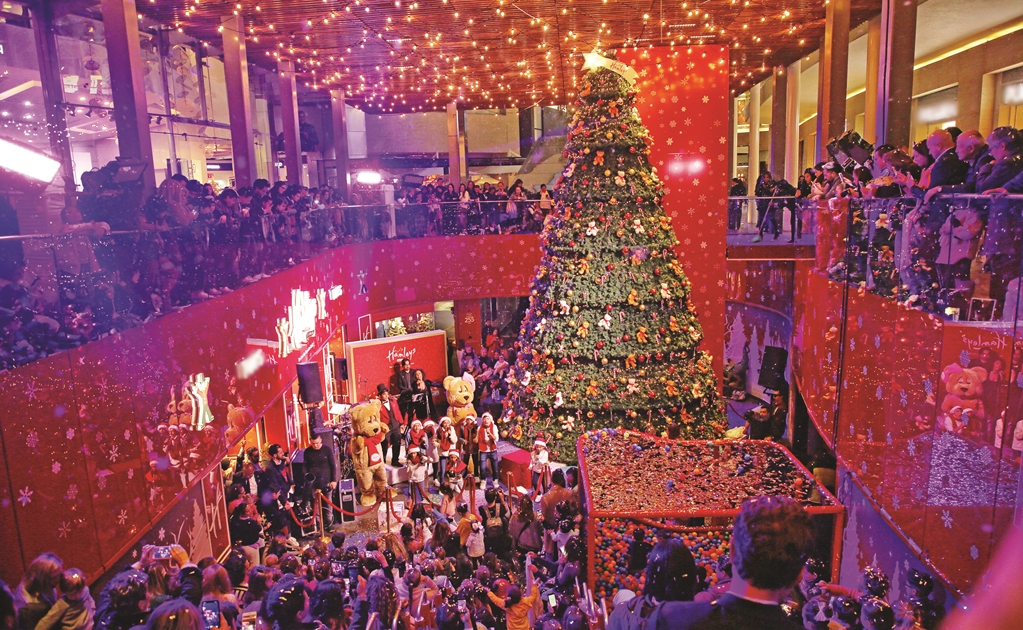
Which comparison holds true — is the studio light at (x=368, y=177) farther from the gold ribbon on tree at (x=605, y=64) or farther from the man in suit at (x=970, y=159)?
the man in suit at (x=970, y=159)

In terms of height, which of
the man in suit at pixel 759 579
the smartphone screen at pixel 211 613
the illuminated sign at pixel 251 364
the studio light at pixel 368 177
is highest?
Result: the studio light at pixel 368 177

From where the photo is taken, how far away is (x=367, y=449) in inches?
368

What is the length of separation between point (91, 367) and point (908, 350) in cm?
590

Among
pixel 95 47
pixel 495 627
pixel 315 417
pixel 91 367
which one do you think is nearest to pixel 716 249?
pixel 315 417

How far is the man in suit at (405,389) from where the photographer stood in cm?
1259

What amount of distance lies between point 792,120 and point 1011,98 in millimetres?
5891

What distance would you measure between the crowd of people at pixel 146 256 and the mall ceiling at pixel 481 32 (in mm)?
3594

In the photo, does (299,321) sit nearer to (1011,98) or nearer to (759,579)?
(759,579)

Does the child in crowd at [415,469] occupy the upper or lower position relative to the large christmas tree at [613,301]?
lower

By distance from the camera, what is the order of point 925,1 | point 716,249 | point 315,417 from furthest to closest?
point 925,1 → point 716,249 → point 315,417

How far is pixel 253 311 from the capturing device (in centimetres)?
782

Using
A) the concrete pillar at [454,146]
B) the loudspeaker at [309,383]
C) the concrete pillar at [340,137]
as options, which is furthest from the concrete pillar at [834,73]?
the concrete pillar at [340,137]

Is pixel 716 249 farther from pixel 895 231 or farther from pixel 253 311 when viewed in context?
pixel 253 311

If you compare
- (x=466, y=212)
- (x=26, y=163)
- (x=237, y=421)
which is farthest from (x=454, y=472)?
(x=466, y=212)
